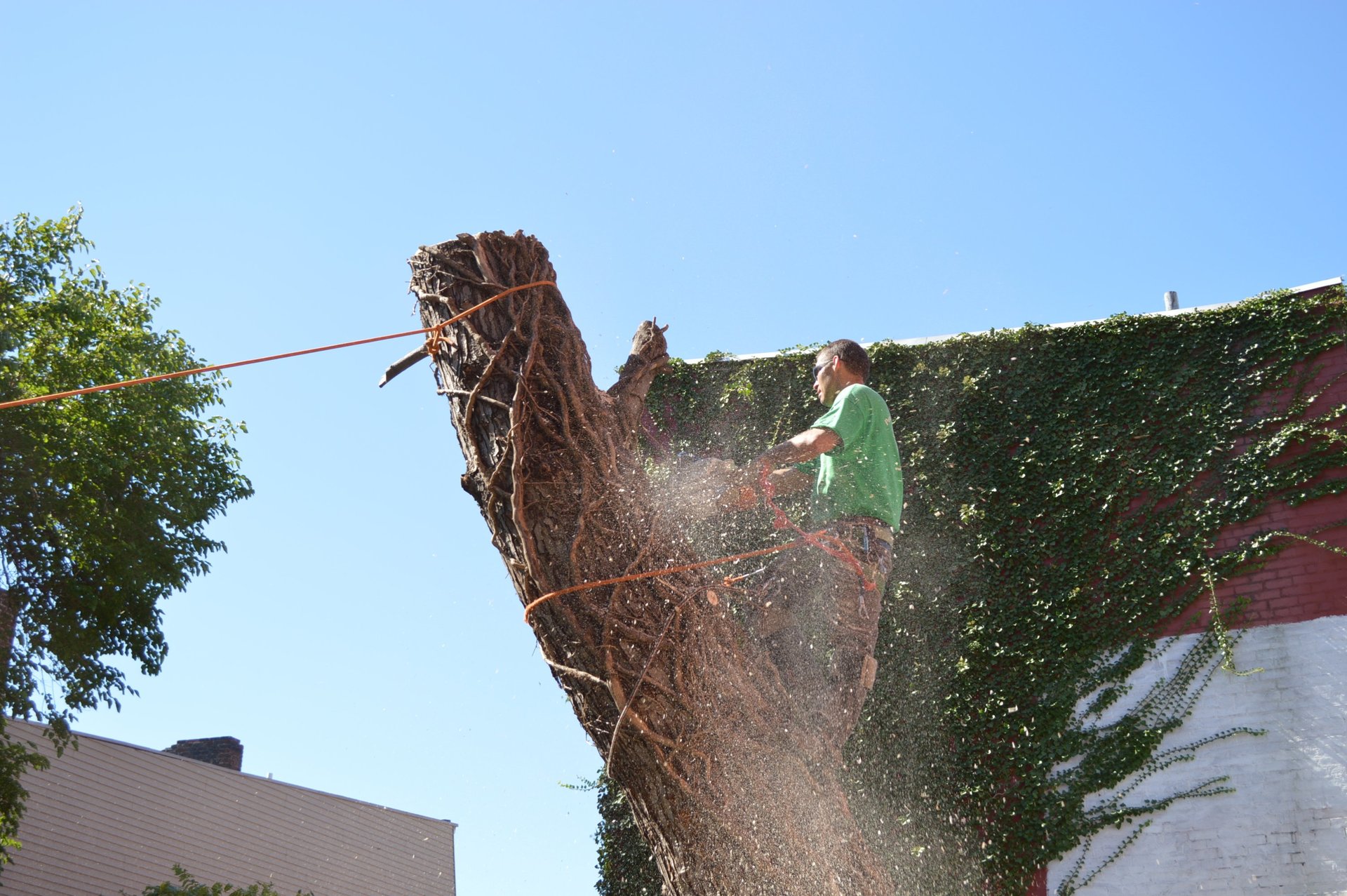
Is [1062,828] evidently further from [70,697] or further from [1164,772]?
[70,697]

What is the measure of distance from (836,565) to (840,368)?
2.53 ft

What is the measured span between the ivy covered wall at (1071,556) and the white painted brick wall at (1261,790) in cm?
8

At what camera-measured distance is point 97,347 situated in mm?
→ 14547

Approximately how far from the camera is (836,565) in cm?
383

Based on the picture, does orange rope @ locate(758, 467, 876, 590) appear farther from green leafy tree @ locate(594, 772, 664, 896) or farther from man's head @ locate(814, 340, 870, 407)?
green leafy tree @ locate(594, 772, 664, 896)

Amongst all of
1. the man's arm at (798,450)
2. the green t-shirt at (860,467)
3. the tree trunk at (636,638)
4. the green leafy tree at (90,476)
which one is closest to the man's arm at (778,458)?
the man's arm at (798,450)

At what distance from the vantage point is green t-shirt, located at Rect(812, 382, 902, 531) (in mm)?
3896

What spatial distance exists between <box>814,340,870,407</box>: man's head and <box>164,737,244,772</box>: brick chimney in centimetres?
1198

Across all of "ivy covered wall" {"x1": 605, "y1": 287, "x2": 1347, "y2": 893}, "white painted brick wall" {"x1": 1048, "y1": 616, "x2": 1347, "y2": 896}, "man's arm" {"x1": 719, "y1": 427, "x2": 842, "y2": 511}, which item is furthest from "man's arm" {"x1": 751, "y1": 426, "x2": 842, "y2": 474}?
"white painted brick wall" {"x1": 1048, "y1": 616, "x2": 1347, "y2": 896}

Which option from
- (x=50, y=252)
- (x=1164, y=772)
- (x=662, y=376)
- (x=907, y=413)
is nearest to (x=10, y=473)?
(x=50, y=252)

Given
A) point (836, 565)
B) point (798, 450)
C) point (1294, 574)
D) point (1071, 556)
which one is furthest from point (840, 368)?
point (1294, 574)

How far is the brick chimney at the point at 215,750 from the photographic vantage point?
14.2 metres

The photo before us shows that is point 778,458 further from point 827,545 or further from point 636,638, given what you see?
point 636,638

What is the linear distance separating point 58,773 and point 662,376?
25.9ft
